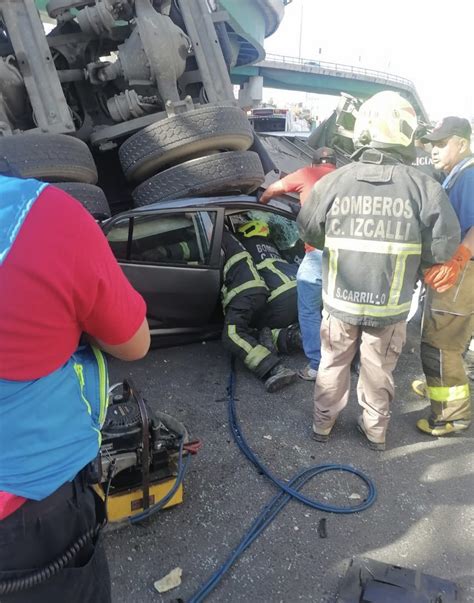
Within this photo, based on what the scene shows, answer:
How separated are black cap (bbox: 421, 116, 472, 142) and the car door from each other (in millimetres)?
1656

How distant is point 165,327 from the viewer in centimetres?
410

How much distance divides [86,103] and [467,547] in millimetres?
5515

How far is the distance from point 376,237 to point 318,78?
45.7 m

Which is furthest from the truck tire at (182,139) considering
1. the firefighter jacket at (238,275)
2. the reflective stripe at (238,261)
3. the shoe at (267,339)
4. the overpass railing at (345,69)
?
the overpass railing at (345,69)

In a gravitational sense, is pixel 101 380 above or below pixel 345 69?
above

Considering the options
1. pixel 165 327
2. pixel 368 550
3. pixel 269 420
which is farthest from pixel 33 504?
pixel 165 327

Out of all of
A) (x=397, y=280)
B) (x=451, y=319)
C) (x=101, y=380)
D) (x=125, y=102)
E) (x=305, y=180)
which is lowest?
(x=451, y=319)

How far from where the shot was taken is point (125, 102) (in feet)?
16.8

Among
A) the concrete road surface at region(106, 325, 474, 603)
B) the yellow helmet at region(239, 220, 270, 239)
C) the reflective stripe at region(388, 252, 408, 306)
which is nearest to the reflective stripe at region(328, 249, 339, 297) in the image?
the reflective stripe at region(388, 252, 408, 306)

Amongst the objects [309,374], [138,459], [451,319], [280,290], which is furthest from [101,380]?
→ [280,290]

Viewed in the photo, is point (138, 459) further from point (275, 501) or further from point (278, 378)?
point (278, 378)

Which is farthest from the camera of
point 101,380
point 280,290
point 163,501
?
point 280,290

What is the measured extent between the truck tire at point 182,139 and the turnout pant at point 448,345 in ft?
8.07

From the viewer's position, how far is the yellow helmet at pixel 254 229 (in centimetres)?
448
